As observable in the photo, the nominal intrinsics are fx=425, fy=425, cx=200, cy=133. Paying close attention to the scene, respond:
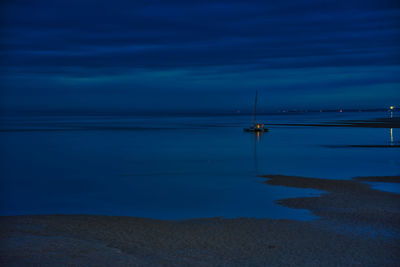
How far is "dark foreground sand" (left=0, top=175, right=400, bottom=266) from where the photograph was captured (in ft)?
34.4

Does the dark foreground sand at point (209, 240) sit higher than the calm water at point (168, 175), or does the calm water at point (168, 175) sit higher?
the dark foreground sand at point (209, 240)

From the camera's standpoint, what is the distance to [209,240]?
1226 centimetres

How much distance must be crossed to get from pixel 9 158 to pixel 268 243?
31.2 m

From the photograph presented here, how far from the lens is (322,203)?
55.7 feet

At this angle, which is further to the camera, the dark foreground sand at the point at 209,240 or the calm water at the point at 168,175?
the calm water at the point at 168,175

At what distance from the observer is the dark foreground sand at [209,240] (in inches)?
413

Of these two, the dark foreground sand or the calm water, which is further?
the calm water

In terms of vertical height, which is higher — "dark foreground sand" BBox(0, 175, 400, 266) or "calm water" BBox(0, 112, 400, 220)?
"dark foreground sand" BBox(0, 175, 400, 266)

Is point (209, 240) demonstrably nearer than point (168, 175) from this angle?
Yes

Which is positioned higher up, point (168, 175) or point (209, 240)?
point (209, 240)

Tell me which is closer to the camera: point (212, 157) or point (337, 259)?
point (337, 259)

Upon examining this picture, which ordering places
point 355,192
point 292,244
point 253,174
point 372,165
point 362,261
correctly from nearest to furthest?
point 362,261 → point 292,244 → point 355,192 → point 253,174 → point 372,165

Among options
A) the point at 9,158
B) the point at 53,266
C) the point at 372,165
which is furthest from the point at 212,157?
the point at 53,266

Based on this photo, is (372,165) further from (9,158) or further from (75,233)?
(9,158)
